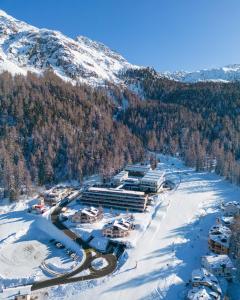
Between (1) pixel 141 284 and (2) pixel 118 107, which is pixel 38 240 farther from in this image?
(2) pixel 118 107

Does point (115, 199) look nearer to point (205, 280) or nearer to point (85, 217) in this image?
point (85, 217)

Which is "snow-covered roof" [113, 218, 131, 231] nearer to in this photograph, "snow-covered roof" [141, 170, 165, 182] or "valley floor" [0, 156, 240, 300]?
"valley floor" [0, 156, 240, 300]

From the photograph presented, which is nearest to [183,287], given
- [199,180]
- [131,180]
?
[131,180]

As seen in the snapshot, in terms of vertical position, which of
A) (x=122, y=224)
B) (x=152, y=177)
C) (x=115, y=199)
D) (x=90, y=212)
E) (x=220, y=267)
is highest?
(x=152, y=177)

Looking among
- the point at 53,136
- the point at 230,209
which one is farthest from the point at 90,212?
the point at 53,136

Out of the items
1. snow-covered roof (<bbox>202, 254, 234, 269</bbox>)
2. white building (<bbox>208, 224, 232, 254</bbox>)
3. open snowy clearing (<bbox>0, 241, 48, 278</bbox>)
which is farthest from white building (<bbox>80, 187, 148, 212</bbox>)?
snow-covered roof (<bbox>202, 254, 234, 269</bbox>)

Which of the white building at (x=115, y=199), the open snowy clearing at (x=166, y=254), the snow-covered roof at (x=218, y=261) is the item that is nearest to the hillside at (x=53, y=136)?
the white building at (x=115, y=199)
